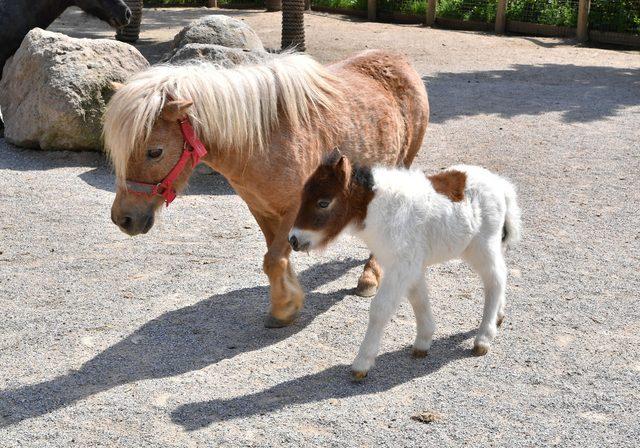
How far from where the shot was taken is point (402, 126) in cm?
509

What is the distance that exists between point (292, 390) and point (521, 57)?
38.7ft

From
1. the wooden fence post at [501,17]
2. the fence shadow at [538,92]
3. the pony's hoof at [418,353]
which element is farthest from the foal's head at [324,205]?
the wooden fence post at [501,17]

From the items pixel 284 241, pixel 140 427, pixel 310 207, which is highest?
pixel 310 207

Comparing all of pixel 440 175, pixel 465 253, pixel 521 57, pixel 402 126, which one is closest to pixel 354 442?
pixel 465 253

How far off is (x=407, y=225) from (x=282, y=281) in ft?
3.11

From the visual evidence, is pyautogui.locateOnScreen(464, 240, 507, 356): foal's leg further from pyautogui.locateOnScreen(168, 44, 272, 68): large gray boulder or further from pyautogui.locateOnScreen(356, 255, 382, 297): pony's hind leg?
pyautogui.locateOnScreen(168, 44, 272, 68): large gray boulder

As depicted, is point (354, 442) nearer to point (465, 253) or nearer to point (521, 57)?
point (465, 253)

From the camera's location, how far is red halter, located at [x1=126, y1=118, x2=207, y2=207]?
374 centimetres

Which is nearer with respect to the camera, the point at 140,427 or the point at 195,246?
the point at 140,427

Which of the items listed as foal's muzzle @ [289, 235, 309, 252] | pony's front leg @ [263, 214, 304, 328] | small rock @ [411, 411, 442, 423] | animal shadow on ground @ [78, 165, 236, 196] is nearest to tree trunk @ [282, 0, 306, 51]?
animal shadow on ground @ [78, 165, 236, 196]

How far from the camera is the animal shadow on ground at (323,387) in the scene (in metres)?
3.43

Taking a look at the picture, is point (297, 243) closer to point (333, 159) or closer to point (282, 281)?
point (333, 159)

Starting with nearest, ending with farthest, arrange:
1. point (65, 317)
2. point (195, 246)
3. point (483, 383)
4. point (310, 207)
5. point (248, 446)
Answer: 1. point (248, 446)
2. point (310, 207)
3. point (483, 383)
4. point (65, 317)
5. point (195, 246)

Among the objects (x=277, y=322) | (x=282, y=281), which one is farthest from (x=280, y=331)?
(x=282, y=281)
